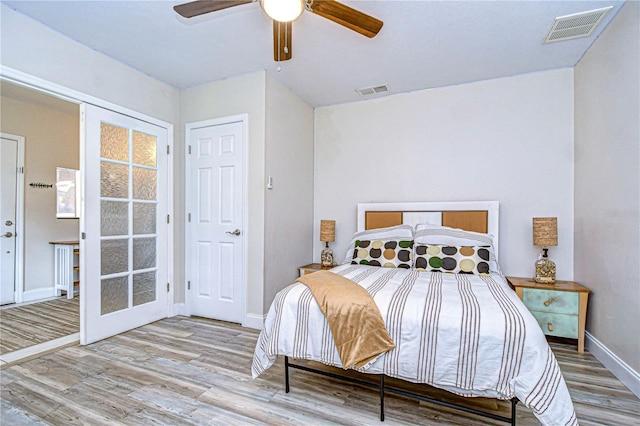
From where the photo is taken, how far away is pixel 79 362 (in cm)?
247

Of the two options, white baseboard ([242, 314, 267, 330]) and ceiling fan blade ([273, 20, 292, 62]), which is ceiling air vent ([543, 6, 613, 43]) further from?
white baseboard ([242, 314, 267, 330])

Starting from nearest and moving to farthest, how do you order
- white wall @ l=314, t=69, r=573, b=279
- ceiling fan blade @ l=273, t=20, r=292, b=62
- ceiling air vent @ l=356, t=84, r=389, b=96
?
ceiling fan blade @ l=273, t=20, r=292, b=62 → white wall @ l=314, t=69, r=573, b=279 → ceiling air vent @ l=356, t=84, r=389, b=96

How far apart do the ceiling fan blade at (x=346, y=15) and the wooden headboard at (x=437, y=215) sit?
215 cm

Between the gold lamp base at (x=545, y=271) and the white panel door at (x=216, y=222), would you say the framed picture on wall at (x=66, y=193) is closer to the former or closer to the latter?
the white panel door at (x=216, y=222)

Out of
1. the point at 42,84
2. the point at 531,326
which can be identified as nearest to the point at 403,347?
the point at 531,326

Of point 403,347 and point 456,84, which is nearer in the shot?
point 403,347

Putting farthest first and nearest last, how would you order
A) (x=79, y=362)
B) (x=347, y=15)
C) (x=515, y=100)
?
(x=515, y=100)
(x=79, y=362)
(x=347, y=15)

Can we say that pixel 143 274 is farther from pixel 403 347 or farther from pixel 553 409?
pixel 553 409

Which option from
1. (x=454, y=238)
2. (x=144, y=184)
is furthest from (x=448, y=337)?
(x=144, y=184)

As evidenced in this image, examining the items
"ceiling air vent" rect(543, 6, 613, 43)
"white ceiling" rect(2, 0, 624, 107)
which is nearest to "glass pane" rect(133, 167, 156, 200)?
"white ceiling" rect(2, 0, 624, 107)

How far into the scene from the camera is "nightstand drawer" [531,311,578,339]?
8.96ft

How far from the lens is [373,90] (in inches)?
146

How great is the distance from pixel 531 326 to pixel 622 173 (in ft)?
5.29

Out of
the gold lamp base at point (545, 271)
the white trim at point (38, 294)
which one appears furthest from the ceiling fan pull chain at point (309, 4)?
the white trim at point (38, 294)
